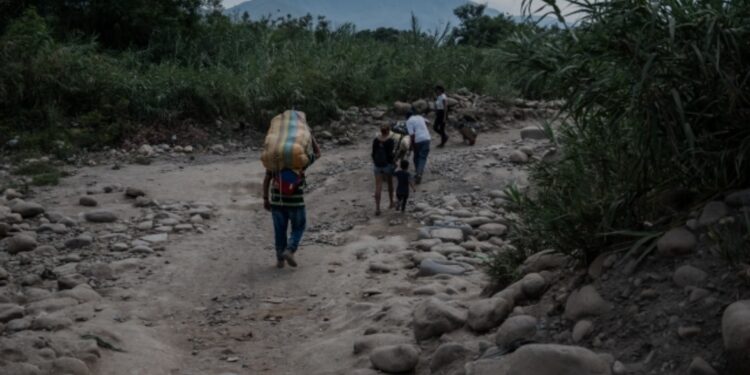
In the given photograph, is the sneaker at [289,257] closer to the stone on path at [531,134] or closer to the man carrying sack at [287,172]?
the man carrying sack at [287,172]

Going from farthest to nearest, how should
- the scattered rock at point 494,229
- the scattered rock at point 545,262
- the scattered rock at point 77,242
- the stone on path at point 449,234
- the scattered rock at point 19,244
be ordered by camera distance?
the scattered rock at point 494,229 < the stone on path at point 449,234 < the scattered rock at point 77,242 < the scattered rock at point 19,244 < the scattered rock at point 545,262

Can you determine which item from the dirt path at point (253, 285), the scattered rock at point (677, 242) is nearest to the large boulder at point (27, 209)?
the dirt path at point (253, 285)

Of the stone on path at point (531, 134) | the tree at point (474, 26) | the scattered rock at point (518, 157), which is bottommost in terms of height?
the scattered rock at point (518, 157)

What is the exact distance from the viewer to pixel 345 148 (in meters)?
16.0

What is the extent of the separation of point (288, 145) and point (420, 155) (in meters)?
4.94

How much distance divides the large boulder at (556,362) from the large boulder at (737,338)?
1.74 ft

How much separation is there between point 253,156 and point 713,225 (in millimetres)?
11841

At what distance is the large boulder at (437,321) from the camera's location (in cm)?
508

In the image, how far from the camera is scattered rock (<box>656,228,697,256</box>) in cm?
423

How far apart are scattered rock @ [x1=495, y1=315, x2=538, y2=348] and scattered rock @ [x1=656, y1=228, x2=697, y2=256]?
737 mm

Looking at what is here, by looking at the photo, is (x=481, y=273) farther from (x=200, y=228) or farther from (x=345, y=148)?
(x=345, y=148)

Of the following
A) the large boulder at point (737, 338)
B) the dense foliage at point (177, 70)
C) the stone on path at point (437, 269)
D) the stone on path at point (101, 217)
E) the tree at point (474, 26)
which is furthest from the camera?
the tree at point (474, 26)

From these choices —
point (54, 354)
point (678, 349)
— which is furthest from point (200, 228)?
point (678, 349)

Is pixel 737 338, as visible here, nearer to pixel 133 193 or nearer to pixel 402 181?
pixel 402 181
